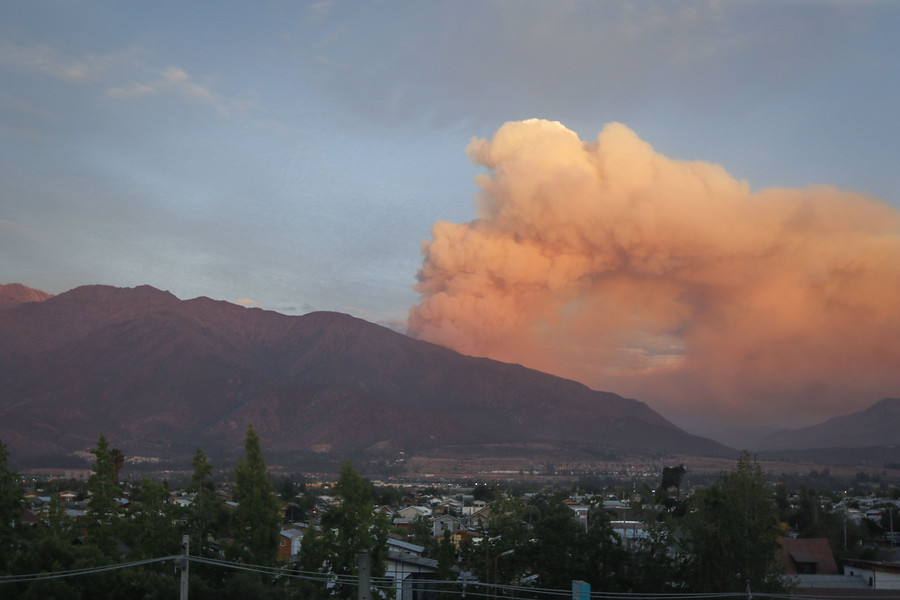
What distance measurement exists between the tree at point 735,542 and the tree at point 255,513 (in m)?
16.4

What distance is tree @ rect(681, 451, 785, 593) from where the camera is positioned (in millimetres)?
34781

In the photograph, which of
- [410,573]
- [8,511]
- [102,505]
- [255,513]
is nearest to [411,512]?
[410,573]

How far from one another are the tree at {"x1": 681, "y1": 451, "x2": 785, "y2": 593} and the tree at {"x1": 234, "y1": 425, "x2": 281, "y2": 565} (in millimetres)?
16411

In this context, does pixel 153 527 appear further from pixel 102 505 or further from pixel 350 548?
pixel 350 548

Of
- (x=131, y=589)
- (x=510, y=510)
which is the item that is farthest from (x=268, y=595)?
(x=510, y=510)

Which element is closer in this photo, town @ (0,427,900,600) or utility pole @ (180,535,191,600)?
utility pole @ (180,535,191,600)

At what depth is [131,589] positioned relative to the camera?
30.1 m

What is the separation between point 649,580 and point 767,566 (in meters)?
4.60

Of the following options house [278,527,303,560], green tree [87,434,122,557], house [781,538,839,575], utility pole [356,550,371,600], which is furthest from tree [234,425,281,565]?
house [781,538,839,575]

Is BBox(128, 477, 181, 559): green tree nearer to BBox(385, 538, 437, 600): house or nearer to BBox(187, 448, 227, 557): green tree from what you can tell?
BBox(187, 448, 227, 557): green tree

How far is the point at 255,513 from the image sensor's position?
35906mm

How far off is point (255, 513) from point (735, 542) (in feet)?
62.4

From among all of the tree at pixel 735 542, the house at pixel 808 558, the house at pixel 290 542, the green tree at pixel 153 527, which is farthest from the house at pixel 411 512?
the tree at pixel 735 542

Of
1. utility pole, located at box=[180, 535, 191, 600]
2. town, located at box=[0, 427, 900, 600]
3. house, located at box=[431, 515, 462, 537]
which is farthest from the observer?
house, located at box=[431, 515, 462, 537]
